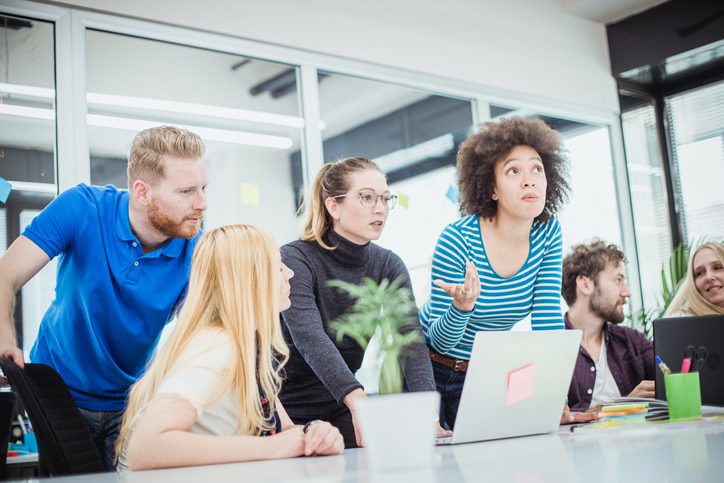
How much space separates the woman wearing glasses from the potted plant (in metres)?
0.70

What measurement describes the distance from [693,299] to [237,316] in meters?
2.38

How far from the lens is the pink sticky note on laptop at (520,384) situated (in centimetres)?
153

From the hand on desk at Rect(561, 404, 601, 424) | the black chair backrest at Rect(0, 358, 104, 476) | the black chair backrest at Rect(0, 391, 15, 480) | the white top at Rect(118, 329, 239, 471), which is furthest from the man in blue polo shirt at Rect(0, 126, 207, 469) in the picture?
the hand on desk at Rect(561, 404, 601, 424)

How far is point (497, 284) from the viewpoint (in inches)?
89.0

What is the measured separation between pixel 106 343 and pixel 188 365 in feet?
2.63

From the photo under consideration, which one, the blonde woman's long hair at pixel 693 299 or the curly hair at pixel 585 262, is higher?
the curly hair at pixel 585 262

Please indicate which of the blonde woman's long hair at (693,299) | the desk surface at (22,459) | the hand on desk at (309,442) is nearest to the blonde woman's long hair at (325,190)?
the hand on desk at (309,442)

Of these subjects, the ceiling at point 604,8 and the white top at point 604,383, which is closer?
the white top at point 604,383

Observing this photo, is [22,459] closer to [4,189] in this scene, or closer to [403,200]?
[4,189]

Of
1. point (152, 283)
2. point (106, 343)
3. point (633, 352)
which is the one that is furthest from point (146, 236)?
point (633, 352)

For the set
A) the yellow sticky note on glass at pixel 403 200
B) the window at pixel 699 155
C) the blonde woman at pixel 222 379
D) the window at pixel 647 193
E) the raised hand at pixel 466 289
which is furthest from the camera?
the window at pixel 647 193

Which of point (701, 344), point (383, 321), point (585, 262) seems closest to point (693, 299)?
point (585, 262)

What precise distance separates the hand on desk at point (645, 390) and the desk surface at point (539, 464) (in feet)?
4.24

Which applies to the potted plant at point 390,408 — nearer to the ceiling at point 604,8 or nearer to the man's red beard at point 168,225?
the man's red beard at point 168,225
